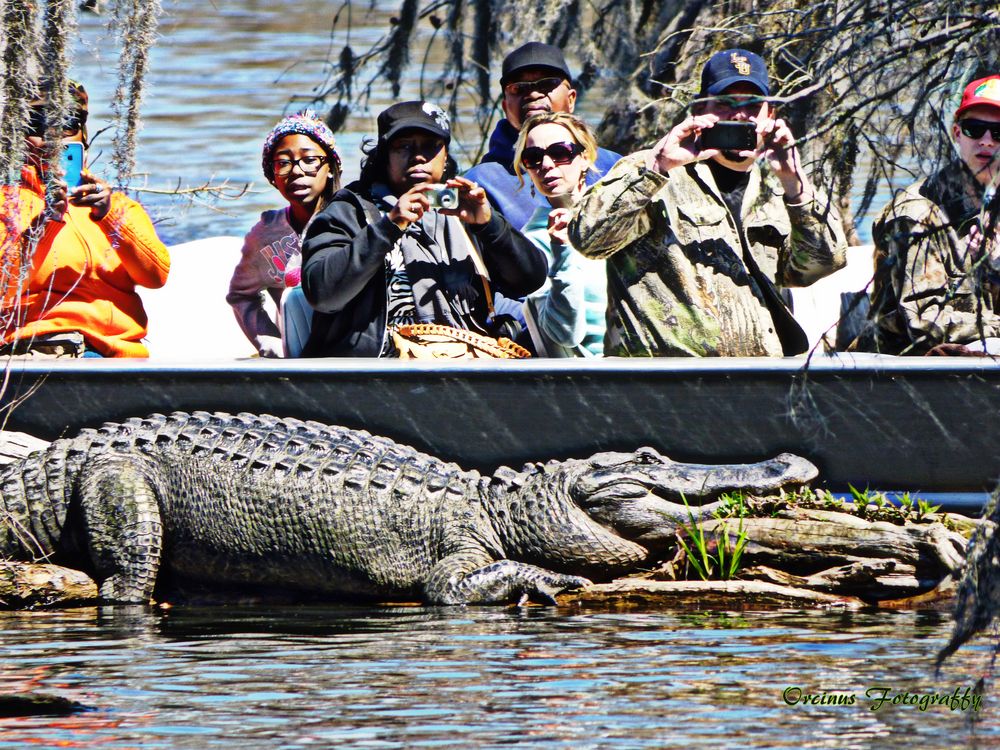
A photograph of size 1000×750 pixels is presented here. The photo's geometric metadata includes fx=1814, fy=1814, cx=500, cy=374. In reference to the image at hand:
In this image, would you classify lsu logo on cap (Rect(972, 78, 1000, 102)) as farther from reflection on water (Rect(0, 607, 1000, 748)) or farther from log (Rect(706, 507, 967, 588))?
reflection on water (Rect(0, 607, 1000, 748))

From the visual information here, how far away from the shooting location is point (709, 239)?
722 centimetres

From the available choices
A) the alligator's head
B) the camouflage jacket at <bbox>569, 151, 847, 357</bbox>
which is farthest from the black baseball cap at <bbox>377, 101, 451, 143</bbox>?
the alligator's head

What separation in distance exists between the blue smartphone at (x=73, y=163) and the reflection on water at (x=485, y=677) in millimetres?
2028

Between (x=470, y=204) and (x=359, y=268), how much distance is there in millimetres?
517

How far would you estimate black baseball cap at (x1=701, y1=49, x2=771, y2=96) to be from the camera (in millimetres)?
7094

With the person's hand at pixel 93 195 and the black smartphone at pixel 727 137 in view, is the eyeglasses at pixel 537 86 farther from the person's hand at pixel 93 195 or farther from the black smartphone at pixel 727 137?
the person's hand at pixel 93 195

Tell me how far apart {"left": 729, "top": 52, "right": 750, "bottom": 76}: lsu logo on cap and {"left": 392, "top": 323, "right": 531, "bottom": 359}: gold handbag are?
4.88ft

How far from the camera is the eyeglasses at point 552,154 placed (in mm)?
7426

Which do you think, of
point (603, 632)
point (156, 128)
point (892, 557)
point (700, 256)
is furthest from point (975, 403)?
point (156, 128)

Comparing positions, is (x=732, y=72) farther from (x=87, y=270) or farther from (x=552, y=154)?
(x=87, y=270)

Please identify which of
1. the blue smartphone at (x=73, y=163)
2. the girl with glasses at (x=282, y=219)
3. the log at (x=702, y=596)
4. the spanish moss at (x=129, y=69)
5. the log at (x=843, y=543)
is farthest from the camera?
the girl with glasses at (x=282, y=219)

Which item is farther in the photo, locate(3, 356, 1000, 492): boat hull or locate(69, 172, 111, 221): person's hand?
locate(69, 172, 111, 221): person's hand

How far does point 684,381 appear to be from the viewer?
23.8 ft

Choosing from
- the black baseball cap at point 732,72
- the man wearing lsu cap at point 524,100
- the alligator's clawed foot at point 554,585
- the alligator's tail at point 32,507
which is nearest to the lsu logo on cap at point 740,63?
the black baseball cap at point 732,72
